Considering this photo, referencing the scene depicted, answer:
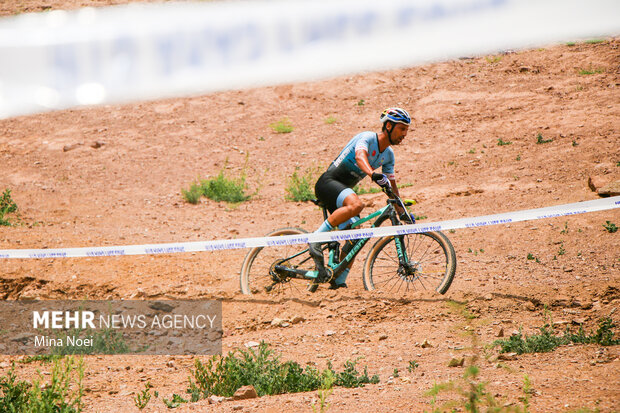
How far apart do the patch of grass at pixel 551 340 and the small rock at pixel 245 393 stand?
2.23m

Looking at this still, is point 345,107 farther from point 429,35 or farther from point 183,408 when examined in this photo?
point 183,408

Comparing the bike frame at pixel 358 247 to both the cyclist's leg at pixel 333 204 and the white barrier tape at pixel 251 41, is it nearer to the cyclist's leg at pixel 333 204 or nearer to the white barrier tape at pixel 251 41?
the cyclist's leg at pixel 333 204

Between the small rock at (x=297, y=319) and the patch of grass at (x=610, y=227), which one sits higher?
the patch of grass at (x=610, y=227)

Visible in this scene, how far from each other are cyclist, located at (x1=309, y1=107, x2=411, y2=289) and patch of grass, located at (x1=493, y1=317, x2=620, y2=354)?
2.03 meters

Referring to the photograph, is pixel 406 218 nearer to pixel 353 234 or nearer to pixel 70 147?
pixel 353 234

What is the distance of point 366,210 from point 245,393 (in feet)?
24.3

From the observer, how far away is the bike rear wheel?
7492 mm

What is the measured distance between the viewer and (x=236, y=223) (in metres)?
12.0

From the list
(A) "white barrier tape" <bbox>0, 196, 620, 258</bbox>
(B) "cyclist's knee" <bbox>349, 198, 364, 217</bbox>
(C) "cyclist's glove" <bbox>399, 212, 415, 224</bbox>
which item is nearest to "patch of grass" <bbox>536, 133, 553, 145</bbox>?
(A) "white barrier tape" <bbox>0, 196, 620, 258</bbox>

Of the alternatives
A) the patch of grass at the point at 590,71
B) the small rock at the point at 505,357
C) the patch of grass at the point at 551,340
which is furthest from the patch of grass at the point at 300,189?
the patch of grass at the point at 590,71

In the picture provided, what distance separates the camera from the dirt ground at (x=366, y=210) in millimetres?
5406

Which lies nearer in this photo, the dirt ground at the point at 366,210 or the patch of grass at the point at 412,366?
the patch of grass at the point at 412,366

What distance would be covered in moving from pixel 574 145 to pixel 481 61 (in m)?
7.57

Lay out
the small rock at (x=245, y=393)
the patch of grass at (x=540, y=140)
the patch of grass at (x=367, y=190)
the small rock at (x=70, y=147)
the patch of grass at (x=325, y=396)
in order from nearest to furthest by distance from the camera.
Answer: the patch of grass at (x=325, y=396)
the small rock at (x=245, y=393)
the patch of grass at (x=367, y=190)
the patch of grass at (x=540, y=140)
the small rock at (x=70, y=147)
